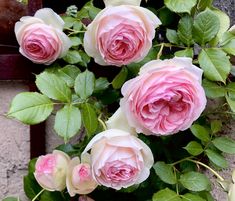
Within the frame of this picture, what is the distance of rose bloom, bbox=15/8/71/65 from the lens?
0.99m

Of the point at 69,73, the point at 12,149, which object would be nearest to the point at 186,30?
the point at 69,73

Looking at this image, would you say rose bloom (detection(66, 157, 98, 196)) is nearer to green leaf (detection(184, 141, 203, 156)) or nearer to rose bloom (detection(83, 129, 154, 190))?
rose bloom (detection(83, 129, 154, 190))

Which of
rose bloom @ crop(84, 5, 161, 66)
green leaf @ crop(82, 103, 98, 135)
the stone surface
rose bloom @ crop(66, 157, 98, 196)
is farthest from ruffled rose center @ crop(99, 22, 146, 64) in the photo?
the stone surface

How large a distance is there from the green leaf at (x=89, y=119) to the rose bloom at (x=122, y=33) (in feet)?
0.31

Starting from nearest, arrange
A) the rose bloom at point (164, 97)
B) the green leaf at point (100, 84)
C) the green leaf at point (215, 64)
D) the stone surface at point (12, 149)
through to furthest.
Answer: the rose bloom at point (164, 97) → the green leaf at point (215, 64) → the green leaf at point (100, 84) → the stone surface at point (12, 149)

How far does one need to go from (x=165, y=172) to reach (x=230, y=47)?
0.88 feet

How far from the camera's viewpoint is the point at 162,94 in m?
0.83

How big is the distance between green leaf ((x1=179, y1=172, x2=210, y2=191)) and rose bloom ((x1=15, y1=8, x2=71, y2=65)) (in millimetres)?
346

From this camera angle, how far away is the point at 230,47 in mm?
974

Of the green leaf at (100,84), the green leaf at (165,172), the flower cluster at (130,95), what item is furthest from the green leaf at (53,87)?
the green leaf at (165,172)

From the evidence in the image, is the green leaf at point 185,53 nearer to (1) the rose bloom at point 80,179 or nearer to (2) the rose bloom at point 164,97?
(2) the rose bloom at point 164,97

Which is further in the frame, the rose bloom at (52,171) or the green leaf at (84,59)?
the green leaf at (84,59)

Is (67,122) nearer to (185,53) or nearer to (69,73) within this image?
(69,73)

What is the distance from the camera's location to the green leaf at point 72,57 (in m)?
1.05
